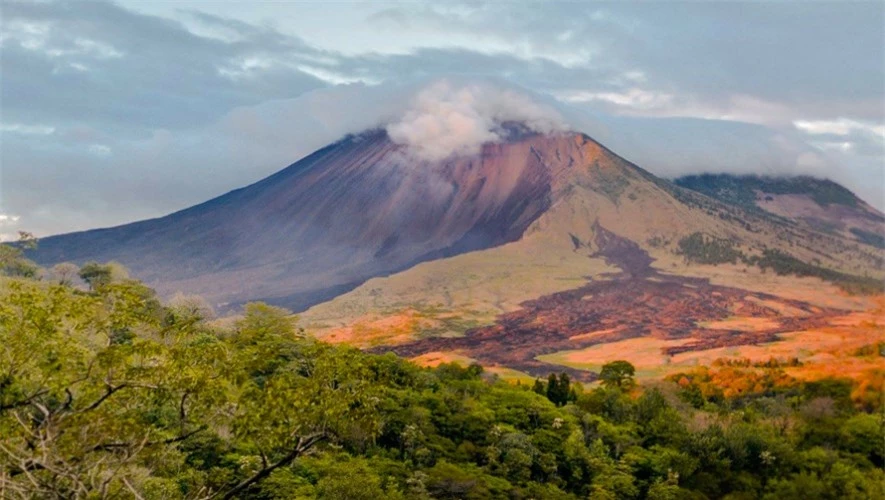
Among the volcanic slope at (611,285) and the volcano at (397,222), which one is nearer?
the volcanic slope at (611,285)

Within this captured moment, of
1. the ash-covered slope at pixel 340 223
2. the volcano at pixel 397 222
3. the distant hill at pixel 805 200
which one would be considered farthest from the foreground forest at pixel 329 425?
the distant hill at pixel 805 200

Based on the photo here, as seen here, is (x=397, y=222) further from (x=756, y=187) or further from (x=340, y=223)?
(x=756, y=187)

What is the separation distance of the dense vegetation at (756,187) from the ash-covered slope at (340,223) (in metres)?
33.3

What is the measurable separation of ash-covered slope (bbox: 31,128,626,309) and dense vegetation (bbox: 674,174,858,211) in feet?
109

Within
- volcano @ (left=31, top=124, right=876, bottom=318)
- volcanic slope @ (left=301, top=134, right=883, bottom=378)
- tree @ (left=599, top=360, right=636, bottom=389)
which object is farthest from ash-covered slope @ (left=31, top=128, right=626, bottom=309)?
tree @ (left=599, top=360, right=636, bottom=389)

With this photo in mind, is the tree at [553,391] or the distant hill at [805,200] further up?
the distant hill at [805,200]

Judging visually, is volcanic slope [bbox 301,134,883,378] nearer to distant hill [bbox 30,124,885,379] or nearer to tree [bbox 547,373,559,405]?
distant hill [bbox 30,124,885,379]

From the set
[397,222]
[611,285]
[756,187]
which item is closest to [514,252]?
[611,285]

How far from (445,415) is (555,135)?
324 feet

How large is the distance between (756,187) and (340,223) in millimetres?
72911

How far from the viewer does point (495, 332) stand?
279 ft

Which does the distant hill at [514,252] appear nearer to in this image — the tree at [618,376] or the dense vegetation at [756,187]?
the dense vegetation at [756,187]

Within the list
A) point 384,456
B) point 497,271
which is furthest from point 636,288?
point 384,456

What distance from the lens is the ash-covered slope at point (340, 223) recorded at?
110 meters
